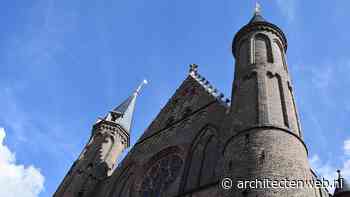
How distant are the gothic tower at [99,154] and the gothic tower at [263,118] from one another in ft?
29.3

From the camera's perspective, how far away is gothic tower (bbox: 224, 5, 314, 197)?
9953 millimetres

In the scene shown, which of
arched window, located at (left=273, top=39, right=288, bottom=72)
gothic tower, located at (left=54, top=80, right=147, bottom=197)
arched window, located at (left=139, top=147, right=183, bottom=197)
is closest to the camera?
arched window, located at (left=139, top=147, right=183, bottom=197)

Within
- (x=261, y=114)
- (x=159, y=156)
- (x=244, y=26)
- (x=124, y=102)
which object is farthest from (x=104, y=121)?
(x=261, y=114)

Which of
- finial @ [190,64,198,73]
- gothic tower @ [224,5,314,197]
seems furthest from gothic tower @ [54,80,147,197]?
gothic tower @ [224,5,314,197]

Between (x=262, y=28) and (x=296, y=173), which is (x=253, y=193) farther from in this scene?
(x=262, y=28)

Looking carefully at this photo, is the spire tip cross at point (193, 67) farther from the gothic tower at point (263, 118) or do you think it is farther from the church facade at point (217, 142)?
the gothic tower at point (263, 118)

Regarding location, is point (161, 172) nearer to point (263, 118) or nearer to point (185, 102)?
point (185, 102)

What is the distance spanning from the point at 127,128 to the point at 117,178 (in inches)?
227

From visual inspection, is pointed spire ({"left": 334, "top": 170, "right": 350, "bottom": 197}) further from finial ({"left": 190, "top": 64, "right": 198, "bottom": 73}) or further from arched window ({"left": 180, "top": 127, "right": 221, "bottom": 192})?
finial ({"left": 190, "top": 64, "right": 198, "bottom": 73})

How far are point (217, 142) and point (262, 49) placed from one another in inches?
162

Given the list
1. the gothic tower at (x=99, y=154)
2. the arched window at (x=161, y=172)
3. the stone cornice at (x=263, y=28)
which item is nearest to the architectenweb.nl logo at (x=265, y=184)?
the arched window at (x=161, y=172)

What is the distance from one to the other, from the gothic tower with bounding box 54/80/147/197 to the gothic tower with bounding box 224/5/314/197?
8.92 meters

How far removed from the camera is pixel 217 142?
14.1 metres

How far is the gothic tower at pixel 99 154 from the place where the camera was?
1897 cm
